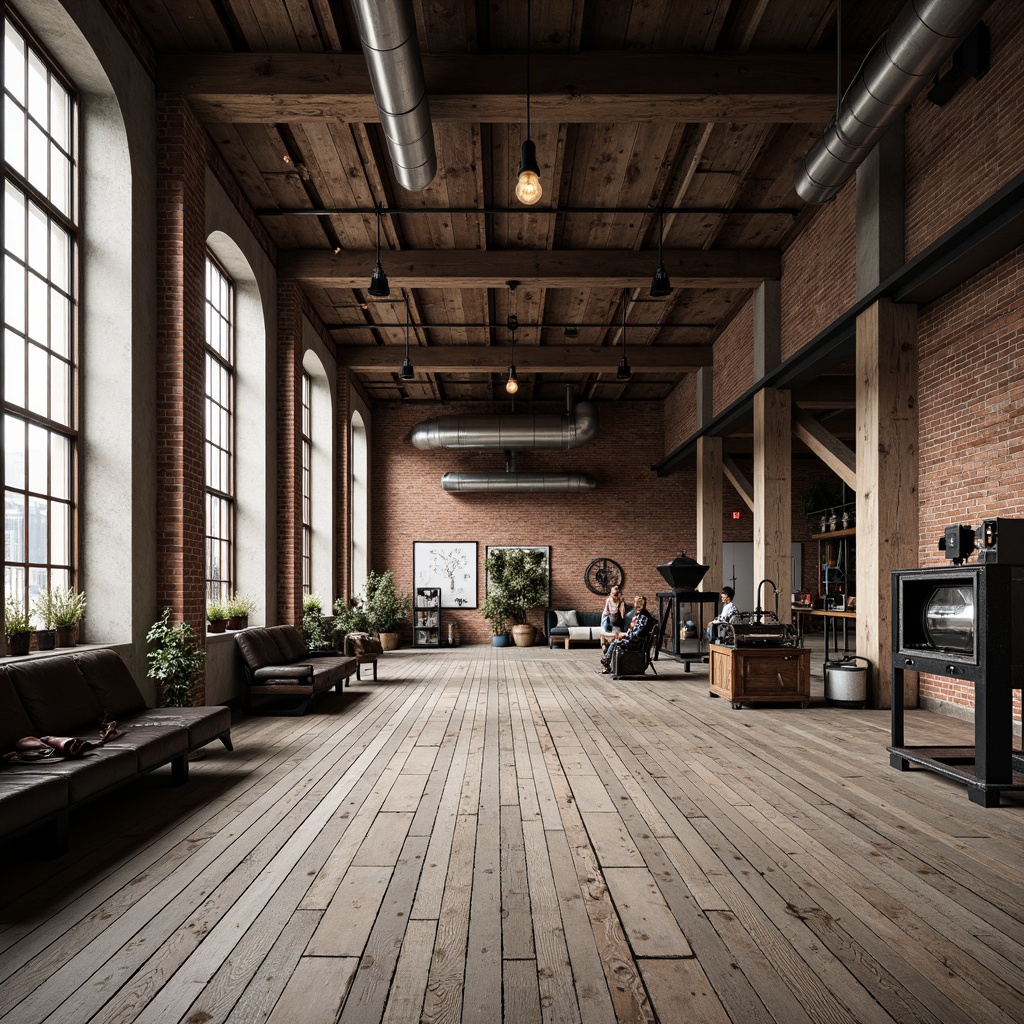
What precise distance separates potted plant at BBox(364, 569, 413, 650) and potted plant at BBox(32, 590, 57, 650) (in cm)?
922

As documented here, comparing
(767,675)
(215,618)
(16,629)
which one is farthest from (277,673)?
(767,675)

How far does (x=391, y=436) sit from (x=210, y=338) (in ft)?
30.3

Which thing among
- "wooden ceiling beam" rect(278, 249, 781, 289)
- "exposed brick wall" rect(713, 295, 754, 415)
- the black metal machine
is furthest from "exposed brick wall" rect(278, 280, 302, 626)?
the black metal machine

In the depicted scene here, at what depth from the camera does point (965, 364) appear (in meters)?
6.79

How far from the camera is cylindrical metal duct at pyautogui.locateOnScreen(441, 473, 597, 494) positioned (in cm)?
1703

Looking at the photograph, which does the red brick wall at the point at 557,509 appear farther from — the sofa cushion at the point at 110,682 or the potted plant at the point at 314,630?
the sofa cushion at the point at 110,682

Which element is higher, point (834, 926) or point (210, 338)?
point (210, 338)

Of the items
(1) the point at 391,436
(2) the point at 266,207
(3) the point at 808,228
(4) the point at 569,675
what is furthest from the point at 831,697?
(1) the point at 391,436

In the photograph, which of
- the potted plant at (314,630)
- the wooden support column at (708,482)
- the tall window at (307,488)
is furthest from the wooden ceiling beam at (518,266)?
the potted plant at (314,630)

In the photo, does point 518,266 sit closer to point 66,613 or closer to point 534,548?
point 66,613

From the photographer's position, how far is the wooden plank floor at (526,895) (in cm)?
238

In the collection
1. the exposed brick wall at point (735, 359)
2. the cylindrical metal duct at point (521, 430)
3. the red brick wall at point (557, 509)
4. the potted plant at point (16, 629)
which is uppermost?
the exposed brick wall at point (735, 359)

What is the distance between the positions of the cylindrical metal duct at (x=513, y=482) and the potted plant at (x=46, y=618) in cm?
1183

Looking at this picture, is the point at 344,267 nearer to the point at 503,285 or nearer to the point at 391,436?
the point at 503,285
